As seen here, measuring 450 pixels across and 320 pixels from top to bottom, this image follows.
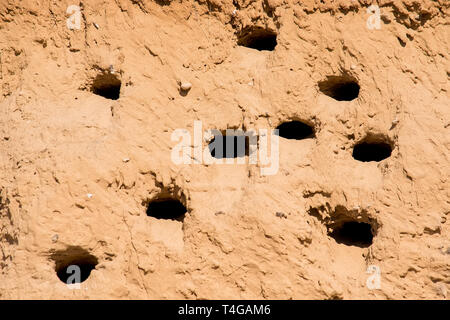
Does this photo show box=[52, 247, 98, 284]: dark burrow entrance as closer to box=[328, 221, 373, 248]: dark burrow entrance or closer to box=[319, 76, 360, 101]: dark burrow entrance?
box=[328, 221, 373, 248]: dark burrow entrance

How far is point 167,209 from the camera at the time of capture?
136 inches

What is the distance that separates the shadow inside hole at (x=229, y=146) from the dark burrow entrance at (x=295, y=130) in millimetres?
197

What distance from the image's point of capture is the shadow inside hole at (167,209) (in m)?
3.43

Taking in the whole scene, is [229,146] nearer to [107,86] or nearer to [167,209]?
[167,209]

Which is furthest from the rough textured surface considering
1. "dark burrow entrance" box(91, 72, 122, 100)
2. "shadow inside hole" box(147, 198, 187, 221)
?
"shadow inside hole" box(147, 198, 187, 221)

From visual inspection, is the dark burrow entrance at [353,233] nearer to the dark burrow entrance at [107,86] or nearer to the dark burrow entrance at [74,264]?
the dark burrow entrance at [74,264]

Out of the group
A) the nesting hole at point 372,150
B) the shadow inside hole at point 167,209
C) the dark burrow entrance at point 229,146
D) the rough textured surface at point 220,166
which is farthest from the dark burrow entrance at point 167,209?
the nesting hole at point 372,150

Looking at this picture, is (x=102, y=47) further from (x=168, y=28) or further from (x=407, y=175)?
(x=407, y=175)

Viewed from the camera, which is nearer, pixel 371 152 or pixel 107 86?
pixel 371 152

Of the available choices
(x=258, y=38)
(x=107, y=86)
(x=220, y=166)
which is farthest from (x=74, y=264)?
(x=258, y=38)

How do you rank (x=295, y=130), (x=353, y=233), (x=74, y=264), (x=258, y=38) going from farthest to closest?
(x=258, y=38) → (x=295, y=130) → (x=353, y=233) → (x=74, y=264)

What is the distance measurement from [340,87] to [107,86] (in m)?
1.12

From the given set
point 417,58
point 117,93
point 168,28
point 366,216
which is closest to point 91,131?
point 117,93

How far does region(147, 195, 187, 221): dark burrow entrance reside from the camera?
3.43 meters
